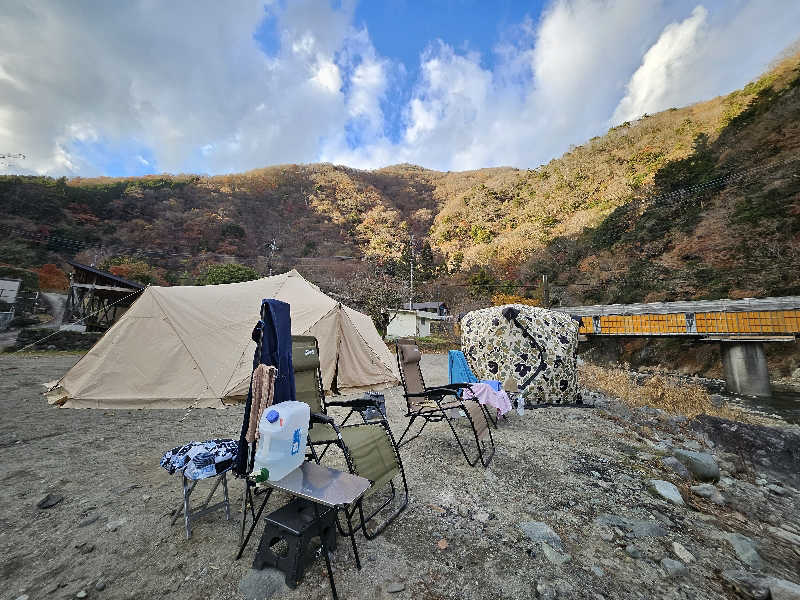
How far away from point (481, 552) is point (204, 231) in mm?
46340

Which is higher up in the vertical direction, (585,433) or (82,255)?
(82,255)

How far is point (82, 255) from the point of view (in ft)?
97.9

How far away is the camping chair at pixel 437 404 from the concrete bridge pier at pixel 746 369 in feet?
39.8

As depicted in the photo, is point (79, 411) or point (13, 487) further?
point (79, 411)

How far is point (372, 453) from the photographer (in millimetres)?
2547

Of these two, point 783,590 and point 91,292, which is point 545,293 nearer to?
point 783,590

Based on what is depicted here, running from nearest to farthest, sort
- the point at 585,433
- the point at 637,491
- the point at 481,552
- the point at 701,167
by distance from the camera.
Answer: the point at 481,552 → the point at 637,491 → the point at 585,433 → the point at 701,167

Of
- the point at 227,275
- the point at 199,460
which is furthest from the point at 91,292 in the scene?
the point at 199,460

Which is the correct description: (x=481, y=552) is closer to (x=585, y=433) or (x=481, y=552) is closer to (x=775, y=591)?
(x=775, y=591)

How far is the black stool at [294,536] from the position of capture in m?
1.89

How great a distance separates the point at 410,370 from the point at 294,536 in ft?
9.34

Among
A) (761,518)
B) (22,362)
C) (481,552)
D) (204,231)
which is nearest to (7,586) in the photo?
(481,552)

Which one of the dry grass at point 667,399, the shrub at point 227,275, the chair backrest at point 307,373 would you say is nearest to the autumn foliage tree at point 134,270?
the shrub at point 227,275

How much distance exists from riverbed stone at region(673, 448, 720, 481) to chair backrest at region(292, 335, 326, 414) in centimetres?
427
